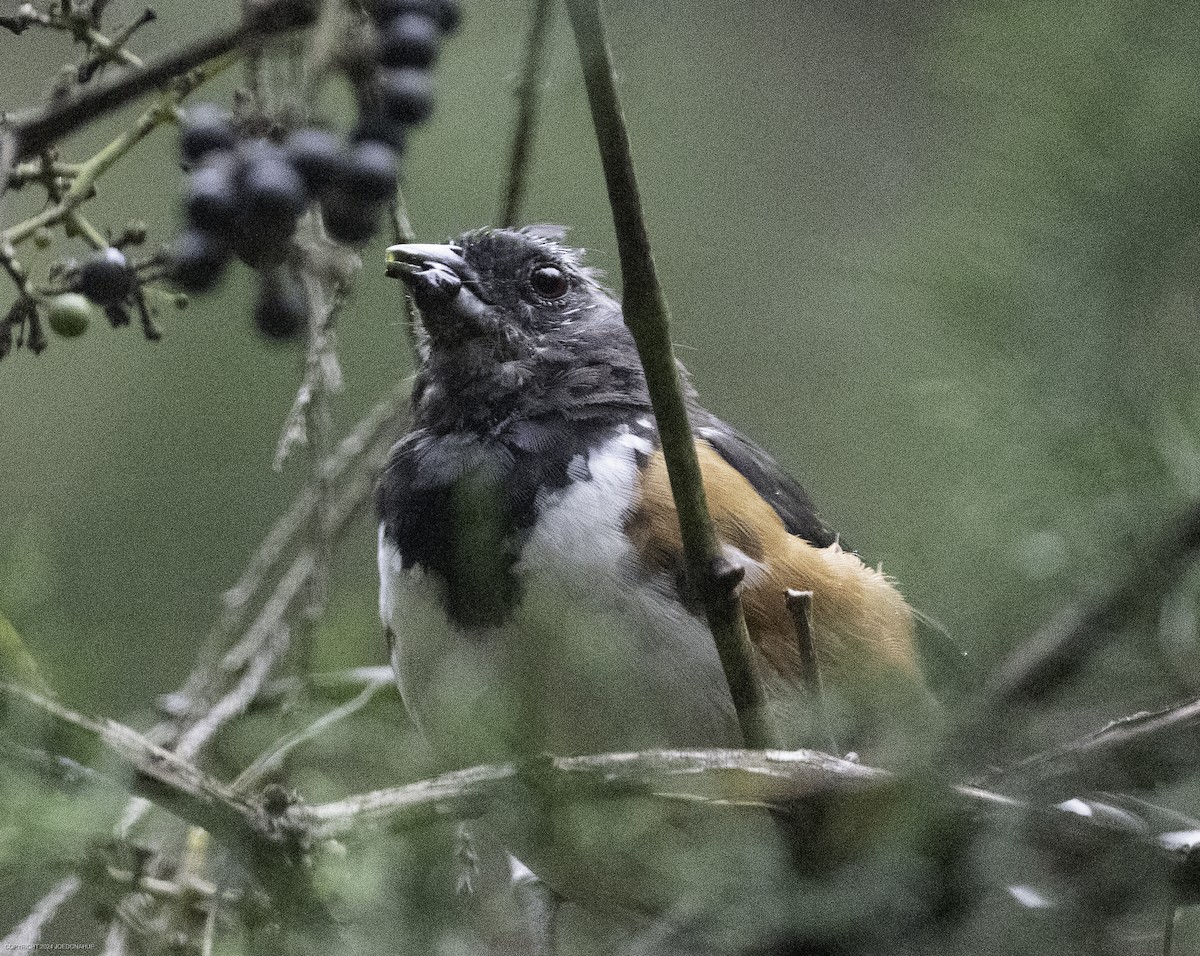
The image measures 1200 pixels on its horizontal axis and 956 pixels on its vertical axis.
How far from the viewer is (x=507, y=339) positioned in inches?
96.9

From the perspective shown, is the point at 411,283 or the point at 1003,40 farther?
the point at 411,283

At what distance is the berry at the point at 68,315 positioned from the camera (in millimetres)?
1620

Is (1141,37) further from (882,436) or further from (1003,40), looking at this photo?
(882,436)

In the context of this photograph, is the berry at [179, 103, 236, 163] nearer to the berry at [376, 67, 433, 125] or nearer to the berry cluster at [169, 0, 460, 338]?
the berry cluster at [169, 0, 460, 338]

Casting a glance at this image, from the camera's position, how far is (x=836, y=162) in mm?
3838

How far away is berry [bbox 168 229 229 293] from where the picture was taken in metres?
1.34

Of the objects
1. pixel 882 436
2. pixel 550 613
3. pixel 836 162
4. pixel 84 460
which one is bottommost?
pixel 84 460

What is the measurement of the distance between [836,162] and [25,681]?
11.2 ft

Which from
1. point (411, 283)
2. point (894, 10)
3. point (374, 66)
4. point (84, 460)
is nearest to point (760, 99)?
point (894, 10)

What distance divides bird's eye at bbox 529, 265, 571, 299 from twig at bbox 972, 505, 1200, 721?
2021 millimetres

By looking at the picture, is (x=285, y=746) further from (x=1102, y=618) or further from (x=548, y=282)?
(x=548, y=282)

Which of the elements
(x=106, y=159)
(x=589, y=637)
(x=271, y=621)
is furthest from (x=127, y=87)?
(x=271, y=621)

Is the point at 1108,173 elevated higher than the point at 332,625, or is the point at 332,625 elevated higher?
the point at 1108,173

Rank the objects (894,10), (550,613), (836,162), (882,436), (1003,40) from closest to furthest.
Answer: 1. (1003,40)
2. (882,436)
3. (550,613)
4. (894,10)
5. (836,162)
